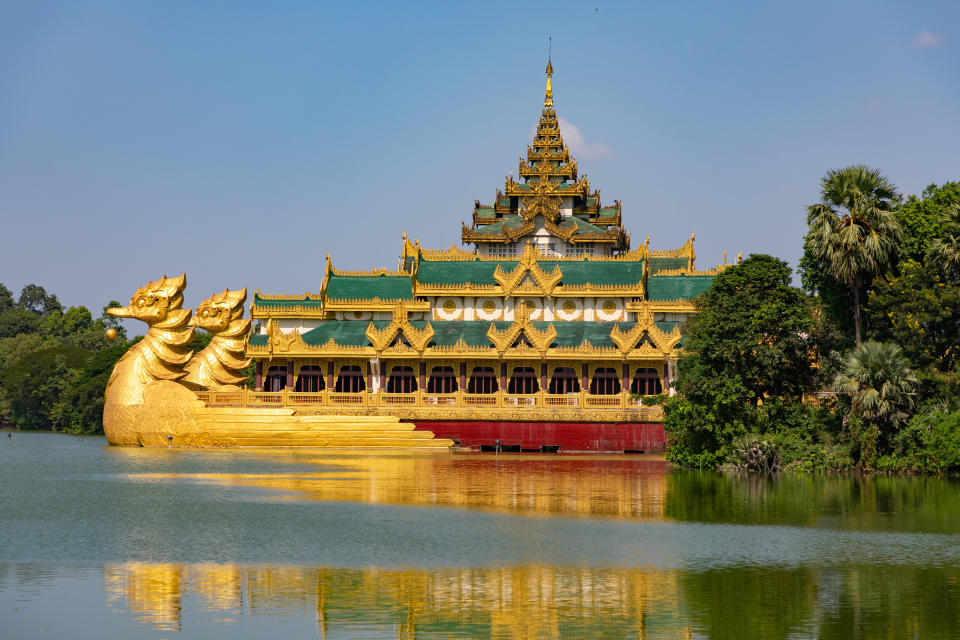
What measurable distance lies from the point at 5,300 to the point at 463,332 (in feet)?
380

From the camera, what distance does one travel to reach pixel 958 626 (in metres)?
20.2

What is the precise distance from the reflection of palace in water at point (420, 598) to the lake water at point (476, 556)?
2.8 inches

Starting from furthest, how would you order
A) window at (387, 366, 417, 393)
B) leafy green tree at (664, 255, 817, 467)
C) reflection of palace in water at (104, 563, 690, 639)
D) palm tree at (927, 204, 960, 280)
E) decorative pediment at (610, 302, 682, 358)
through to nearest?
window at (387, 366, 417, 393) → decorative pediment at (610, 302, 682, 358) → leafy green tree at (664, 255, 817, 467) → palm tree at (927, 204, 960, 280) → reflection of palace in water at (104, 563, 690, 639)

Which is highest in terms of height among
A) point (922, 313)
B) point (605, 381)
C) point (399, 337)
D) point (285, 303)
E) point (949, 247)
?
point (949, 247)

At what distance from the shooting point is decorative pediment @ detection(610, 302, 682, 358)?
204ft

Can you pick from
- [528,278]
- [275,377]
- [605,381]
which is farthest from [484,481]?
[528,278]

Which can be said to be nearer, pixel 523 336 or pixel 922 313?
pixel 922 313

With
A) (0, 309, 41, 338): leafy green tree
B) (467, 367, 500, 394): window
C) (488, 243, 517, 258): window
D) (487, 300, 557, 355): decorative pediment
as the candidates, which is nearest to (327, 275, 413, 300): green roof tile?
(467, 367, 500, 394): window

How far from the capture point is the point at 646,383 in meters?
64.2

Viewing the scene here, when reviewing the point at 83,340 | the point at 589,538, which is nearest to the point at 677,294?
the point at 589,538

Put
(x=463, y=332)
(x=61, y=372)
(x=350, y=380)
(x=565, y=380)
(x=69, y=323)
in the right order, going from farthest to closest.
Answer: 1. (x=69, y=323)
2. (x=61, y=372)
3. (x=463, y=332)
4. (x=350, y=380)
5. (x=565, y=380)

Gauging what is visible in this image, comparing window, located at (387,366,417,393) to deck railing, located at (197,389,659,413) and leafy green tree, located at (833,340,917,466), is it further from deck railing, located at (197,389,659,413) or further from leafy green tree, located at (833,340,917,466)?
leafy green tree, located at (833,340,917,466)

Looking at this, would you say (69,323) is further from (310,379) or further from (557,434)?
(557,434)

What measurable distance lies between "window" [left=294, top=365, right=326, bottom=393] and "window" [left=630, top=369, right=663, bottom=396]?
55.3 ft
